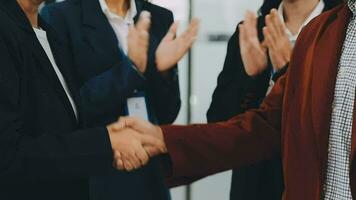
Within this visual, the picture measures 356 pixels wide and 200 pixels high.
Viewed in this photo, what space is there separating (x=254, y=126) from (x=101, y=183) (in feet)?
2.25

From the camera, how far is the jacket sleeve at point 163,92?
1945 millimetres

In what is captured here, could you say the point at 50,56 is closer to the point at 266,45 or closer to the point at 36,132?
the point at 36,132

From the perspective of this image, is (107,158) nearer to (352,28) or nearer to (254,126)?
(254,126)

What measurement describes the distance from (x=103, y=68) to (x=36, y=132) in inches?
26.9

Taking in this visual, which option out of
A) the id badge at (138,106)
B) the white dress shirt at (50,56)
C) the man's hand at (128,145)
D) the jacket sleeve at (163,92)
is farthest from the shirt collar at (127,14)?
the man's hand at (128,145)

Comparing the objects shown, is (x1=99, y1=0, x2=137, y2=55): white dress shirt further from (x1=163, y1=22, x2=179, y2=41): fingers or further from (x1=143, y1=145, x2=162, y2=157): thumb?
(x1=143, y1=145, x2=162, y2=157): thumb

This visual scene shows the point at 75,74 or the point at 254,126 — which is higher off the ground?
the point at 75,74

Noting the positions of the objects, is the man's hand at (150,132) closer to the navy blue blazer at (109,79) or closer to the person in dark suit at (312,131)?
the person in dark suit at (312,131)

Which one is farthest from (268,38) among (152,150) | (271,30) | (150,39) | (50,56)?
(50,56)

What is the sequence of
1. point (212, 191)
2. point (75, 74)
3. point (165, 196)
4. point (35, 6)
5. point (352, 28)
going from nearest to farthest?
point (352, 28), point (35, 6), point (75, 74), point (165, 196), point (212, 191)

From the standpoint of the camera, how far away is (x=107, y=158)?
135 centimetres

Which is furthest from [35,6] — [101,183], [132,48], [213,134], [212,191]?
[212,191]

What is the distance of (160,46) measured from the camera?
196cm

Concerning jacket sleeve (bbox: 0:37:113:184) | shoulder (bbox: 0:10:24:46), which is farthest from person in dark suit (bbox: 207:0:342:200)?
shoulder (bbox: 0:10:24:46)
